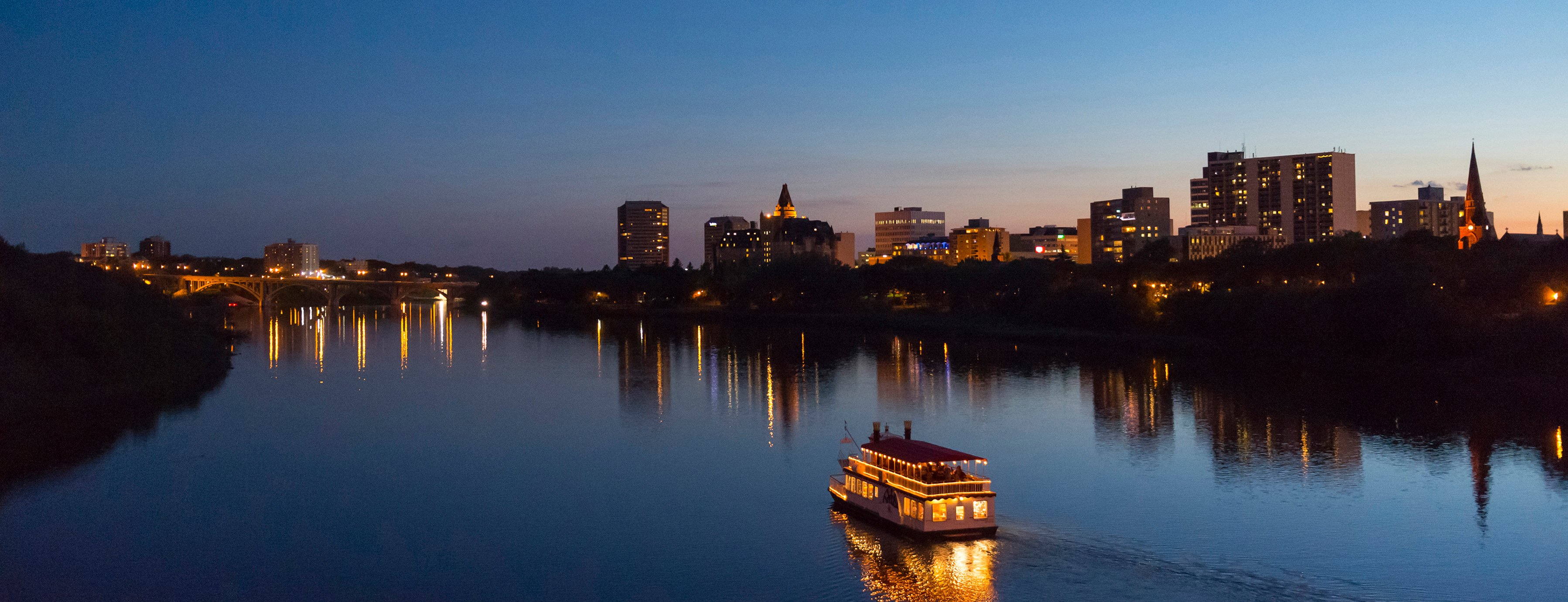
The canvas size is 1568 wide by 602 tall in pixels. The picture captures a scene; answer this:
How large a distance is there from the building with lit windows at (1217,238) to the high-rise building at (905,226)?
43128 millimetres

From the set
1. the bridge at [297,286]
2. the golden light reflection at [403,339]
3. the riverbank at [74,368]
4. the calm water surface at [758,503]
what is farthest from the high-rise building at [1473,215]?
the bridge at [297,286]

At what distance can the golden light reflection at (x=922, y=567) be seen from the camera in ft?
49.8

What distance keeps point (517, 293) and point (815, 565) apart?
4007 inches

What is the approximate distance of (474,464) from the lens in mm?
24516

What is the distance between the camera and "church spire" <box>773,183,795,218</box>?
502 feet

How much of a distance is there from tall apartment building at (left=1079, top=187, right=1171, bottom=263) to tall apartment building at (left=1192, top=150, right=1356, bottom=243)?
12328mm

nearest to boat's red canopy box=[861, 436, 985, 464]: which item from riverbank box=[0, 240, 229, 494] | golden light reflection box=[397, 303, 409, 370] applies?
riverbank box=[0, 240, 229, 494]

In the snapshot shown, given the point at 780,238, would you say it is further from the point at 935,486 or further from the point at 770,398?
the point at 935,486

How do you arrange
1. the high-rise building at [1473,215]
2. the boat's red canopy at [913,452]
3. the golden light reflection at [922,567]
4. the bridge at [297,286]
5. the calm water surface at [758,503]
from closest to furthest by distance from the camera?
the golden light reflection at [922,567] → the calm water surface at [758,503] → the boat's red canopy at [913,452] → the high-rise building at [1473,215] → the bridge at [297,286]

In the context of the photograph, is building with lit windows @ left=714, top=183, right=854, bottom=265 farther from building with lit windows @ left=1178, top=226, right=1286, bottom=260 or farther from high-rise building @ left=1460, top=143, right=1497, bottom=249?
high-rise building @ left=1460, top=143, right=1497, bottom=249

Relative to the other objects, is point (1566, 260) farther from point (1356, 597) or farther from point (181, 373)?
point (181, 373)

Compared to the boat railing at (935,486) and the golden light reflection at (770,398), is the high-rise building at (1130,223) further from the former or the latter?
the boat railing at (935,486)

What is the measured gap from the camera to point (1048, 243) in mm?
167375

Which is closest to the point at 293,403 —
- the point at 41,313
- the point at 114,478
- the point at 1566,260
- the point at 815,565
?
the point at 41,313
